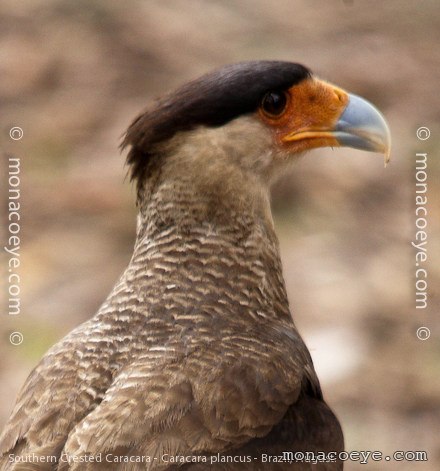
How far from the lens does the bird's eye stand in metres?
3.92

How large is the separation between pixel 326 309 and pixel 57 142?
9.16 ft

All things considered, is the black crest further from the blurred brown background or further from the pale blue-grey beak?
the blurred brown background

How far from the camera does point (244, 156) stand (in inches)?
153

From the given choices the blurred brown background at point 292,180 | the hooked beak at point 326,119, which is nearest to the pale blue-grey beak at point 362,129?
the hooked beak at point 326,119

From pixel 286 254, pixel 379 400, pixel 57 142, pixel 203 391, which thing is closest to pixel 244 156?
pixel 203 391

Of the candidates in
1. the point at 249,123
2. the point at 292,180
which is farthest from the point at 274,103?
the point at 292,180

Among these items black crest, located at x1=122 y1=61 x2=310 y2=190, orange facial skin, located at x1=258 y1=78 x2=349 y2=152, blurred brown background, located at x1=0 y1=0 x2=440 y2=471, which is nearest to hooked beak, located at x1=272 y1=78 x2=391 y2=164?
orange facial skin, located at x1=258 y1=78 x2=349 y2=152

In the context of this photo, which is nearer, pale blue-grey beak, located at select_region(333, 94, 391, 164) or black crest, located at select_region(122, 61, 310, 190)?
black crest, located at select_region(122, 61, 310, 190)

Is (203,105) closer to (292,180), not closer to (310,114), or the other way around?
(310,114)

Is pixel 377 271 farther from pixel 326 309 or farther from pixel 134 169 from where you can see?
pixel 134 169

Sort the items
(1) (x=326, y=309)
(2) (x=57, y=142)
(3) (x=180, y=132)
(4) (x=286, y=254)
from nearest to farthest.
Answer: (3) (x=180, y=132) → (1) (x=326, y=309) → (4) (x=286, y=254) → (2) (x=57, y=142)

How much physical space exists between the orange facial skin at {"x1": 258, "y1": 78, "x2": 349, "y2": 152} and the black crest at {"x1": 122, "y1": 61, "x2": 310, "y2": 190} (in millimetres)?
119

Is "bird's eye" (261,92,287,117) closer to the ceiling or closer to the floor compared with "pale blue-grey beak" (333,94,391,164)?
closer to the ceiling

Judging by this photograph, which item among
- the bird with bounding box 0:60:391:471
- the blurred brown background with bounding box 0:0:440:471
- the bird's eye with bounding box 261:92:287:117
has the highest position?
the blurred brown background with bounding box 0:0:440:471
